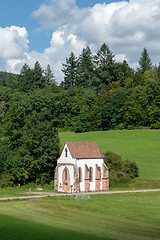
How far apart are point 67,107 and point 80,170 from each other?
77995 millimetres

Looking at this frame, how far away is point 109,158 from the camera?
7525 centimetres

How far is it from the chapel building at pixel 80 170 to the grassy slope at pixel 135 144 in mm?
10626

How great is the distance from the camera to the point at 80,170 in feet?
221

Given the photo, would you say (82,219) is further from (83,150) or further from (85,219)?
(83,150)

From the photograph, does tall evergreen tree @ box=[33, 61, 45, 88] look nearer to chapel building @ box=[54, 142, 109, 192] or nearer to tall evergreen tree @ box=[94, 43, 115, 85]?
tall evergreen tree @ box=[94, 43, 115, 85]

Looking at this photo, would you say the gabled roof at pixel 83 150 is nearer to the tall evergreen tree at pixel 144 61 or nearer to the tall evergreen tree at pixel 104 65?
the tall evergreen tree at pixel 104 65

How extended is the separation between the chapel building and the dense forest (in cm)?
360

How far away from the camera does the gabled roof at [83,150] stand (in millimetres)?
68119

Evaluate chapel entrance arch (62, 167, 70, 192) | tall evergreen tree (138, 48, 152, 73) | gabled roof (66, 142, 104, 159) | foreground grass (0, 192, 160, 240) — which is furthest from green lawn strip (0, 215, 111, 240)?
tall evergreen tree (138, 48, 152, 73)

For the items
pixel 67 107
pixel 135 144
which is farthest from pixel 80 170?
pixel 67 107

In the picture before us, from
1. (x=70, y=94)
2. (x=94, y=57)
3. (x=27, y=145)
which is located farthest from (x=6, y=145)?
(x=94, y=57)

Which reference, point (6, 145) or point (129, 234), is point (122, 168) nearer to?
point (6, 145)

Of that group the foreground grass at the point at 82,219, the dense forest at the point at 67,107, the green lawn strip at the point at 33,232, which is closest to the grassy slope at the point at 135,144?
the dense forest at the point at 67,107

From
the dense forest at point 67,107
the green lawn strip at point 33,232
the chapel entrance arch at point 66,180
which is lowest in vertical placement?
the green lawn strip at point 33,232
